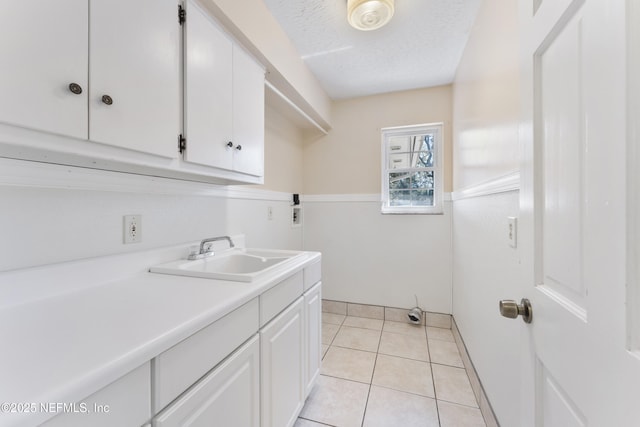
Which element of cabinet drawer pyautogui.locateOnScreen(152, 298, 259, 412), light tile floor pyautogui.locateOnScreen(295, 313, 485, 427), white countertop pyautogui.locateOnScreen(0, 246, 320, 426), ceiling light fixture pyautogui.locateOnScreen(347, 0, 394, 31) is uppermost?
ceiling light fixture pyautogui.locateOnScreen(347, 0, 394, 31)

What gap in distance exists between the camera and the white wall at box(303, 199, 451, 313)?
2.58m

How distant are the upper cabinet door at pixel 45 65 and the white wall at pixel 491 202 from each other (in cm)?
147

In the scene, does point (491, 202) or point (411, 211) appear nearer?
point (491, 202)

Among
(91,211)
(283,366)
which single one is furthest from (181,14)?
(283,366)

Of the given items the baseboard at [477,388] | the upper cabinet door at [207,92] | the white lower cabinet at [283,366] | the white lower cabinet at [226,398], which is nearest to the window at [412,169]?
the baseboard at [477,388]

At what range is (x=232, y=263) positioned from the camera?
1561mm

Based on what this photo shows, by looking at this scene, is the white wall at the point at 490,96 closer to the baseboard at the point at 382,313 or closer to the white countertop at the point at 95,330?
the white countertop at the point at 95,330

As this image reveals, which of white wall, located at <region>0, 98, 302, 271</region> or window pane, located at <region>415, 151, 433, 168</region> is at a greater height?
window pane, located at <region>415, 151, 433, 168</region>

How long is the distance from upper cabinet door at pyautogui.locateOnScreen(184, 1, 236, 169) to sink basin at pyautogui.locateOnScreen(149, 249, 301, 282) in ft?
1.61

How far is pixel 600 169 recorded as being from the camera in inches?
16.8

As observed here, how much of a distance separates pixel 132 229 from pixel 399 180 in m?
2.39

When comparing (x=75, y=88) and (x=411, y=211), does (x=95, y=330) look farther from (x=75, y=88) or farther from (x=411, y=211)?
(x=411, y=211)

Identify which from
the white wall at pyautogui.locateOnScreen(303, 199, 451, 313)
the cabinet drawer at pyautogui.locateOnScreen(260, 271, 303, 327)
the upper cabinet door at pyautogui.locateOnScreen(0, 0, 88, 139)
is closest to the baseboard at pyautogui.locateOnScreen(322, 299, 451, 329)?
the white wall at pyautogui.locateOnScreen(303, 199, 451, 313)

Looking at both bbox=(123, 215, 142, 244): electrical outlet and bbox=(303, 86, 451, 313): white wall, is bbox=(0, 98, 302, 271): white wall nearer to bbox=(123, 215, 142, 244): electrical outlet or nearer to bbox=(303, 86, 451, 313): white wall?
bbox=(123, 215, 142, 244): electrical outlet
